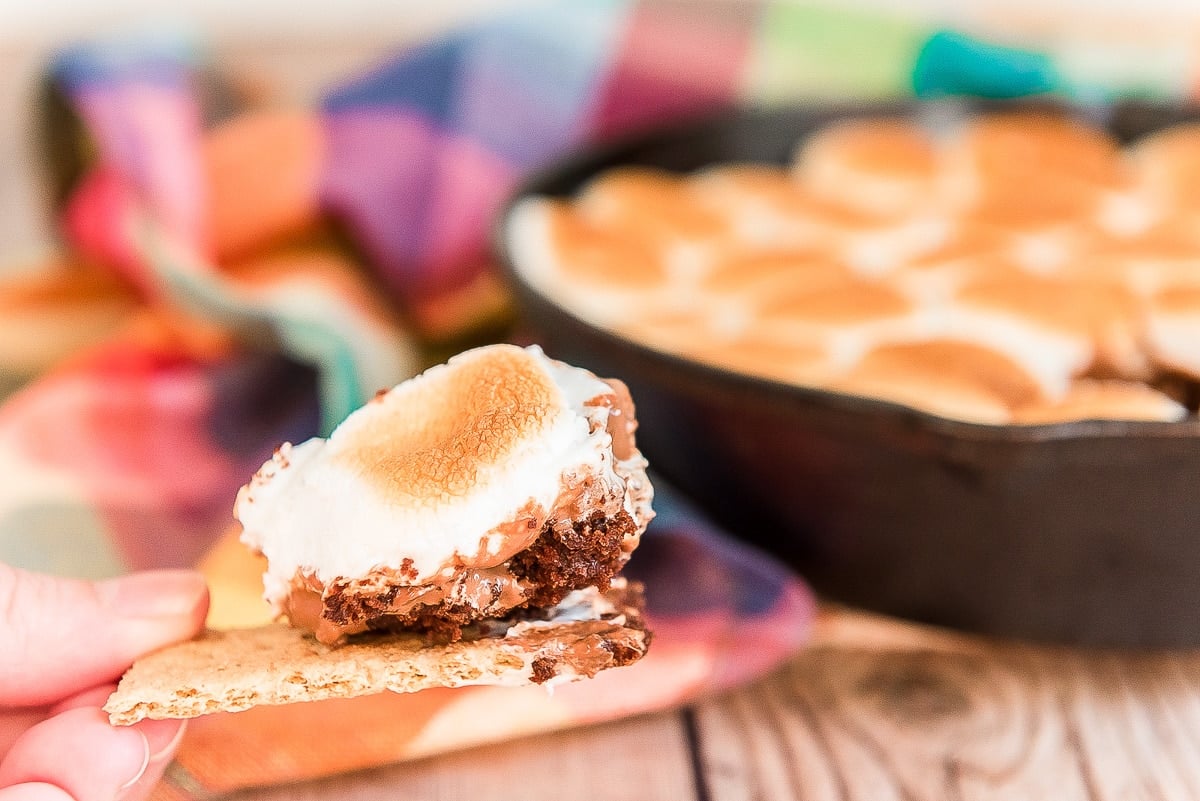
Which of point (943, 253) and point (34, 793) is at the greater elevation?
point (943, 253)

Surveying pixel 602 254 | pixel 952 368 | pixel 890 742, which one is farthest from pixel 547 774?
pixel 602 254

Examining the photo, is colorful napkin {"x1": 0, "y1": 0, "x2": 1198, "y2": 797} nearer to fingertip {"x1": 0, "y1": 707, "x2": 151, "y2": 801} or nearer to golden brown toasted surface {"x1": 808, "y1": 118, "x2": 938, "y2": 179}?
golden brown toasted surface {"x1": 808, "y1": 118, "x2": 938, "y2": 179}

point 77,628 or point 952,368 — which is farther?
point 952,368

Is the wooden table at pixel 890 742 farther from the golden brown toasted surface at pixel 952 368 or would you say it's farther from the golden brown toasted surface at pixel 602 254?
the golden brown toasted surface at pixel 602 254

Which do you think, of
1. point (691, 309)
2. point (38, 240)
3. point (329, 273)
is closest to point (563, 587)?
point (691, 309)

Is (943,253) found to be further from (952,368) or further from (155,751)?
(155,751)

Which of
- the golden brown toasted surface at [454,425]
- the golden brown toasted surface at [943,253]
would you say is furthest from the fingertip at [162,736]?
the golden brown toasted surface at [943,253]

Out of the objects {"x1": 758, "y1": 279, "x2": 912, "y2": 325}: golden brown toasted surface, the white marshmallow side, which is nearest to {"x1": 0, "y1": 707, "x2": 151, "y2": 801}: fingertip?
the white marshmallow side
